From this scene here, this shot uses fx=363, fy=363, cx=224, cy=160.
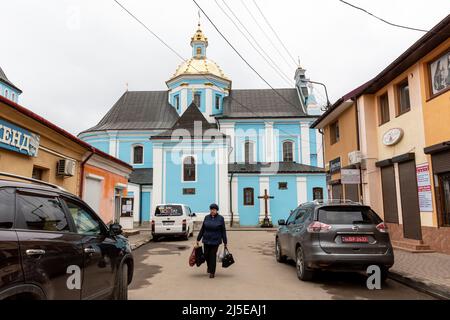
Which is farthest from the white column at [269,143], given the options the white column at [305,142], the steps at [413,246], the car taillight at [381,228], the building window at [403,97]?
the car taillight at [381,228]

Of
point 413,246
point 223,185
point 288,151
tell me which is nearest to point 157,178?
point 223,185

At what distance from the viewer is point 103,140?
129ft

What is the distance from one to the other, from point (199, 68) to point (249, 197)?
55.3 ft

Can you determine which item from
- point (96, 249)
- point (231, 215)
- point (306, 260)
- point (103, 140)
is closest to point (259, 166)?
point (231, 215)

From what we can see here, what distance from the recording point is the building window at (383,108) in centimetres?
1470

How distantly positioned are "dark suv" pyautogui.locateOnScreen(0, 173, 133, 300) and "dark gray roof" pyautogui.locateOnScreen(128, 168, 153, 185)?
28335 millimetres

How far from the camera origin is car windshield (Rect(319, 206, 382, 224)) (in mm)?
7562

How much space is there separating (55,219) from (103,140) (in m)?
37.2

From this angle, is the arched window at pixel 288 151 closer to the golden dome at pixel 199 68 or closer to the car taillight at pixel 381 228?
the golden dome at pixel 199 68

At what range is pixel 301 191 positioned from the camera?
105 ft

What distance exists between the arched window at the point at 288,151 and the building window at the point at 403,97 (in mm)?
24027

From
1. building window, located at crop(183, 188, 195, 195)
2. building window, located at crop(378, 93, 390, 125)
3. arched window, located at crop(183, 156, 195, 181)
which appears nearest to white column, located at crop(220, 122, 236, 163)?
arched window, located at crop(183, 156, 195, 181)

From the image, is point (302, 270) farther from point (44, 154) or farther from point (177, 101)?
point (177, 101)
